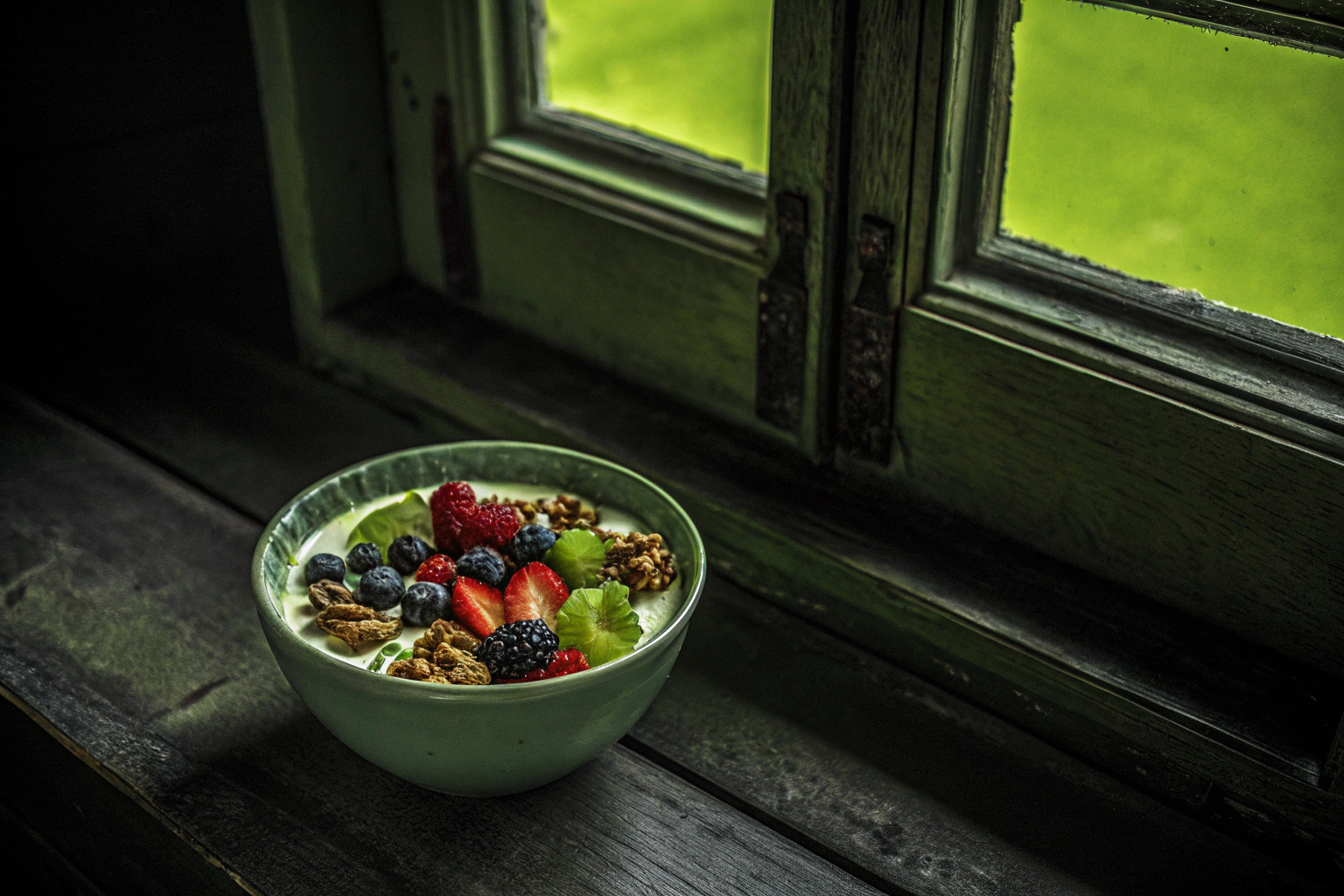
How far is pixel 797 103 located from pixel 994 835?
0.59 meters

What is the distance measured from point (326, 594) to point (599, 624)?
212 millimetres

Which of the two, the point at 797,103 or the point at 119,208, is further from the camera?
the point at 119,208

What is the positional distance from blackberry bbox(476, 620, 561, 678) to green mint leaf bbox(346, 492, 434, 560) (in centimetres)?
19

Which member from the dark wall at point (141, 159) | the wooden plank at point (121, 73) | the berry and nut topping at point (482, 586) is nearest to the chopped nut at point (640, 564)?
the berry and nut topping at point (482, 586)

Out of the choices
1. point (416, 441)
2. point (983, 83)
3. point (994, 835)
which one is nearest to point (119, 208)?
point (416, 441)

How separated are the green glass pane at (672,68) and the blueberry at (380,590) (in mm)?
496

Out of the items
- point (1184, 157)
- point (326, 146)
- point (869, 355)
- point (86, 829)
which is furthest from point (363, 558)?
point (1184, 157)

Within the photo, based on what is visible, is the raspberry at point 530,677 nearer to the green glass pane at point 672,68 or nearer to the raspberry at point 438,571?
the raspberry at point 438,571

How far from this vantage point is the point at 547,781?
0.96 metres

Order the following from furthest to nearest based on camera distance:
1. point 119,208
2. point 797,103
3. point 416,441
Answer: point 119,208
point 416,441
point 797,103

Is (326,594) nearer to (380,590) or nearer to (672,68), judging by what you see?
(380,590)

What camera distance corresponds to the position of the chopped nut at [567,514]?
105 centimetres

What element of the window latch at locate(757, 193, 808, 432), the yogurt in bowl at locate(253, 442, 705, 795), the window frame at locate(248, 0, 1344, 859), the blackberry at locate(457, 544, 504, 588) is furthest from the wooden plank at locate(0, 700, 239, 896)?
the window latch at locate(757, 193, 808, 432)

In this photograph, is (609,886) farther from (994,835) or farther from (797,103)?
(797,103)
